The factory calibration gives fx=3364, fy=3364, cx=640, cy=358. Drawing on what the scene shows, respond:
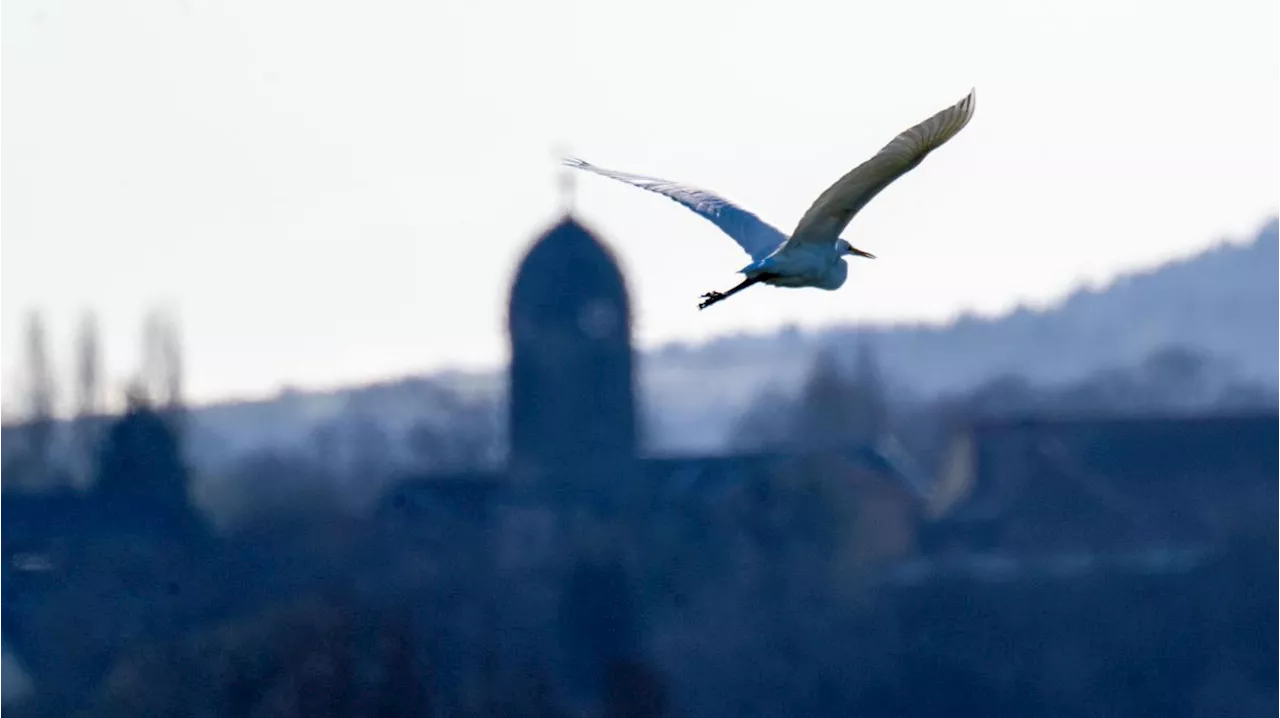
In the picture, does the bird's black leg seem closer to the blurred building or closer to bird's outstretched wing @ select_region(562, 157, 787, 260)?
bird's outstretched wing @ select_region(562, 157, 787, 260)

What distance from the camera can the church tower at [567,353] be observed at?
207ft

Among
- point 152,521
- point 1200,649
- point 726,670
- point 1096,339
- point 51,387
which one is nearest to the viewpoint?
point 726,670

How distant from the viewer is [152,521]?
52906mm

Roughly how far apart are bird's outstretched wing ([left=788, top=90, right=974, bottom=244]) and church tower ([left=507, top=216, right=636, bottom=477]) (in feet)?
162

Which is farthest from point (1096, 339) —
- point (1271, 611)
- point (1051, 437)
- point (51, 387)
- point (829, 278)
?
point (829, 278)

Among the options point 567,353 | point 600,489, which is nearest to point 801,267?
point 600,489

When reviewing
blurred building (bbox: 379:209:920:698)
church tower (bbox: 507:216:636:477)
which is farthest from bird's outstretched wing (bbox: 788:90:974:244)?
church tower (bbox: 507:216:636:477)

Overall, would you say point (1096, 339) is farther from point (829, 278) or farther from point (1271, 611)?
point (829, 278)

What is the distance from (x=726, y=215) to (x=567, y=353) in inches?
1899

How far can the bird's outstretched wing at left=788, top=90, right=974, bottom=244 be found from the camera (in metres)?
12.4

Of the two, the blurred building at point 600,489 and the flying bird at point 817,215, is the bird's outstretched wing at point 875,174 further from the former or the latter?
the blurred building at point 600,489

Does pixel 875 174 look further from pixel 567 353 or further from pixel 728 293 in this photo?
pixel 567 353

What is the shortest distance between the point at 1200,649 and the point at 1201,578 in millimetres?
5522

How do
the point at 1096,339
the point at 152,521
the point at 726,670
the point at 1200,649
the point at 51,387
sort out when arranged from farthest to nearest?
the point at 1096,339 → the point at 51,387 → the point at 152,521 → the point at 1200,649 → the point at 726,670
